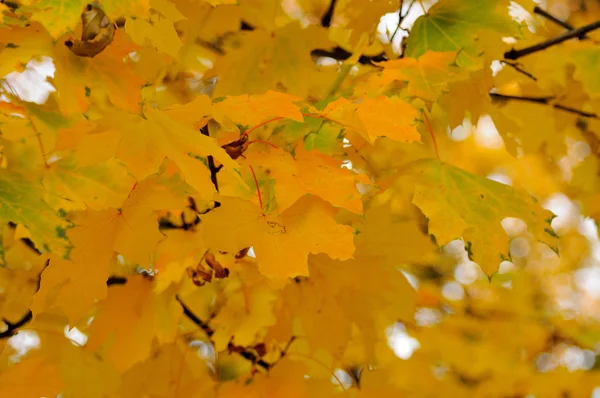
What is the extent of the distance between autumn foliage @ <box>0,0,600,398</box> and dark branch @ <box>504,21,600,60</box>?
14mm

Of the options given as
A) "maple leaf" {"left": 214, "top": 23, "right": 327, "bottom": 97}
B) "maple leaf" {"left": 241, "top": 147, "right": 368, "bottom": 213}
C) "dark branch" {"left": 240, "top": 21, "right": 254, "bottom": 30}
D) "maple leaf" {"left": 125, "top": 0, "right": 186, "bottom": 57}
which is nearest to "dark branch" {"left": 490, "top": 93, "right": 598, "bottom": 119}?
"maple leaf" {"left": 214, "top": 23, "right": 327, "bottom": 97}

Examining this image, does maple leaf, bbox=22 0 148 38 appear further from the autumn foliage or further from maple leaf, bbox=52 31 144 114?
maple leaf, bbox=52 31 144 114

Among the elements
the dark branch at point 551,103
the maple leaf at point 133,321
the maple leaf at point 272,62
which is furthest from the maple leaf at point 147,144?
the dark branch at point 551,103

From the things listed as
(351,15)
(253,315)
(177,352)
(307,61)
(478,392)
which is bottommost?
(478,392)

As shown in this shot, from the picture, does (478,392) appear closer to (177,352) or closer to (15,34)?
(177,352)

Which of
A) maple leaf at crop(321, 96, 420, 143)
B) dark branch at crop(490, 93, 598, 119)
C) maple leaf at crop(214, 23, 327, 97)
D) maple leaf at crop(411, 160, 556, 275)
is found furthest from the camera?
dark branch at crop(490, 93, 598, 119)

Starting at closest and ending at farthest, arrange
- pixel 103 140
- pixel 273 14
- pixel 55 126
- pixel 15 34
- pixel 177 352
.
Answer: pixel 103 140 < pixel 15 34 < pixel 55 126 < pixel 177 352 < pixel 273 14

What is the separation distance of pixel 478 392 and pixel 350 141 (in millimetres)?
1786

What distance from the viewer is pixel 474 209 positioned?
91 cm

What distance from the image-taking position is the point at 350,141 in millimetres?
1006

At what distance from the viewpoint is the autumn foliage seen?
726 mm

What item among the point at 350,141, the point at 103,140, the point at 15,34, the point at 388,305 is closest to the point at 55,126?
the point at 15,34

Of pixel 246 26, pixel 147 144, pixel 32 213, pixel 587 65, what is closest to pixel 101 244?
pixel 32 213

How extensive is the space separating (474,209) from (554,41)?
50 cm
